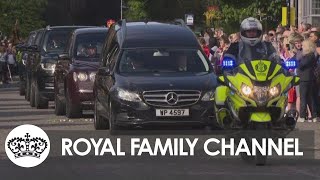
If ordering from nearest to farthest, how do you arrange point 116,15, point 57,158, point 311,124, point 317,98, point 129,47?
point 57,158 < point 129,47 < point 311,124 < point 317,98 < point 116,15

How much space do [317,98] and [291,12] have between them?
1275 centimetres

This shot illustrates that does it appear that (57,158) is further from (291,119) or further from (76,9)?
(76,9)

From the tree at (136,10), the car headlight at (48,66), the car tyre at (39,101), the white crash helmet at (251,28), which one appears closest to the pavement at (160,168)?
the white crash helmet at (251,28)

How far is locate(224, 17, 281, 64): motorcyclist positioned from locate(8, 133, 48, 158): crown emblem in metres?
2.94

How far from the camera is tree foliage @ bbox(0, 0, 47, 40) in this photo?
6109cm

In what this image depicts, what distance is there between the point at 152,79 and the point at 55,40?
398 inches

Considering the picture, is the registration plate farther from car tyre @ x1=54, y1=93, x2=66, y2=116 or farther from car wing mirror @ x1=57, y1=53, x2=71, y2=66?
car tyre @ x1=54, y1=93, x2=66, y2=116

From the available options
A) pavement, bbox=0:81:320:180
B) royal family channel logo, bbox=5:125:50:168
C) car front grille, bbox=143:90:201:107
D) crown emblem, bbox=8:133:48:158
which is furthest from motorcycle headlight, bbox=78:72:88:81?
crown emblem, bbox=8:133:48:158

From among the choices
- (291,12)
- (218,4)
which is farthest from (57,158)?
(218,4)

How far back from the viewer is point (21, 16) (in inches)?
2438

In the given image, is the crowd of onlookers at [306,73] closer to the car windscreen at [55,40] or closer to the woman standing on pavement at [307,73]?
the woman standing on pavement at [307,73]

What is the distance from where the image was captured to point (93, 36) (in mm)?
24656

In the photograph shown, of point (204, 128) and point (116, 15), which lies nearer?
point (204, 128)

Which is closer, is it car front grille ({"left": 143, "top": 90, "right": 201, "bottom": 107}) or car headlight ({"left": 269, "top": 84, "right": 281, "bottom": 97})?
car headlight ({"left": 269, "top": 84, "right": 281, "bottom": 97})
